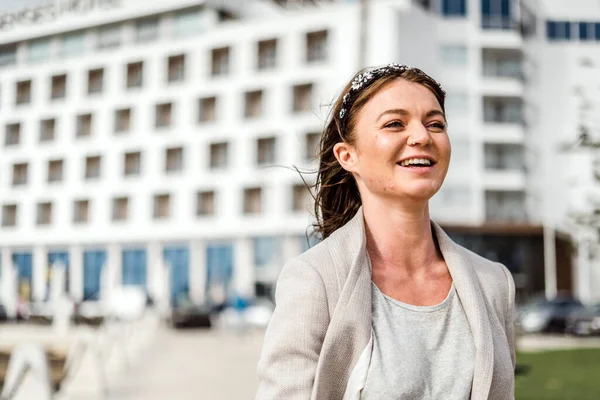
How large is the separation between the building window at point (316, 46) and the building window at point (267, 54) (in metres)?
1.90

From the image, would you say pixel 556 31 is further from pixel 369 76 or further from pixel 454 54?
pixel 369 76

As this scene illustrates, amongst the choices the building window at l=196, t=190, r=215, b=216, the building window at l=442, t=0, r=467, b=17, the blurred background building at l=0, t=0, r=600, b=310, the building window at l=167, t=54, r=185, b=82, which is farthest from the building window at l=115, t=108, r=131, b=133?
the building window at l=442, t=0, r=467, b=17

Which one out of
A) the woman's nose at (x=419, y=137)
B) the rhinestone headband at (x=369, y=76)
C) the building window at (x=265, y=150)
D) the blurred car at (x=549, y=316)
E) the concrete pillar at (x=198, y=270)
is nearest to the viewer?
the woman's nose at (x=419, y=137)

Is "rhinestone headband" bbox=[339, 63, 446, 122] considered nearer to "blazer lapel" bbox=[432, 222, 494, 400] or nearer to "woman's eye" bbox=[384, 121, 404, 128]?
"woman's eye" bbox=[384, 121, 404, 128]

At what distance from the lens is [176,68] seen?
48.4 metres

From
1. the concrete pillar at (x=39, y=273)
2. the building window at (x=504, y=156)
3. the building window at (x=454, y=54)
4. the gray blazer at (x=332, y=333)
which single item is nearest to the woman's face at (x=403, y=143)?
the gray blazer at (x=332, y=333)

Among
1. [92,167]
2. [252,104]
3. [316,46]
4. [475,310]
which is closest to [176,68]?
[252,104]

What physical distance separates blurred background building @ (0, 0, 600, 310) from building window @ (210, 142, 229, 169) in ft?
0.26

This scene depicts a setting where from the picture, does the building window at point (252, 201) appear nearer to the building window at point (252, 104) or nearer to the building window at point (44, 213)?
the building window at point (252, 104)

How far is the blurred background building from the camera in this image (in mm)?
44375

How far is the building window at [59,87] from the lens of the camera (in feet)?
161

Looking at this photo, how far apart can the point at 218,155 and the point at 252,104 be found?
325 centimetres

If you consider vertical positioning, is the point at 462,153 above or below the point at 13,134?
below

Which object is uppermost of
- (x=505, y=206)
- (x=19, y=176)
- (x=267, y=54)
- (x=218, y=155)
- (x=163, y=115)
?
(x=267, y=54)
